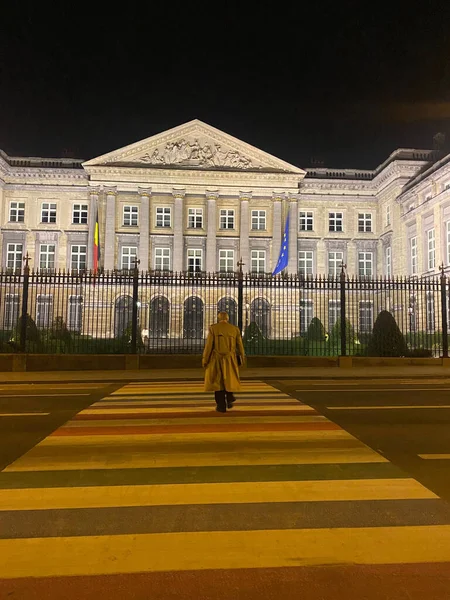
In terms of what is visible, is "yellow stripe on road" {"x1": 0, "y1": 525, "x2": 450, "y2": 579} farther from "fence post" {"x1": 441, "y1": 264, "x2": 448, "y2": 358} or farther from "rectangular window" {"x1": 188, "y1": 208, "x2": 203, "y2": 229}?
"rectangular window" {"x1": 188, "y1": 208, "x2": 203, "y2": 229}

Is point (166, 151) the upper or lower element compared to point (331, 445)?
upper

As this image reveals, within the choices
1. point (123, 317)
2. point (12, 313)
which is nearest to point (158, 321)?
point (123, 317)

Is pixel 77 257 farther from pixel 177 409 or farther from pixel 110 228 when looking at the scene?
pixel 177 409

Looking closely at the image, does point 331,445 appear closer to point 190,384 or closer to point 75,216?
point 190,384

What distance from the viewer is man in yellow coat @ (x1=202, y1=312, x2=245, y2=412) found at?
7.63 m

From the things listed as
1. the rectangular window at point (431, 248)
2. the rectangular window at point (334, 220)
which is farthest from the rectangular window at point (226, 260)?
the rectangular window at point (431, 248)

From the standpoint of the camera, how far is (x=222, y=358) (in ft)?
25.5

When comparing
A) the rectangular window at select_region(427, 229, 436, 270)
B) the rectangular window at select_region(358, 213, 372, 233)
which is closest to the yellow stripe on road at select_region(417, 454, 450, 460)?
the rectangular window at select_region(427, 229, 436, 270)

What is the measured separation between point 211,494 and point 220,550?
97 cm

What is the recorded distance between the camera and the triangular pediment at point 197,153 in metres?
48.0

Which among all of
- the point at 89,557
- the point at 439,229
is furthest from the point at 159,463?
the point at 439,229

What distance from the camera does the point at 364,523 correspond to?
3.47 metres

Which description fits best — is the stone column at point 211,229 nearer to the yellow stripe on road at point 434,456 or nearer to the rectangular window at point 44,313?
the rectangular window at point 44,313

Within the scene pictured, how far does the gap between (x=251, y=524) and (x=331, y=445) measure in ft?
7.66
